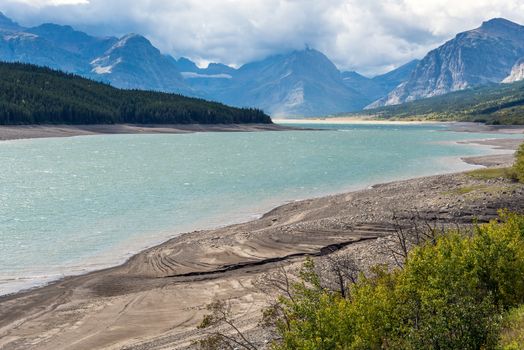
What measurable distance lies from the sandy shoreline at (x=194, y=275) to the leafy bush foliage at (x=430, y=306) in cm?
871

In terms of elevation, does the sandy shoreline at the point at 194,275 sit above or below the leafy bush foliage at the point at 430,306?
below

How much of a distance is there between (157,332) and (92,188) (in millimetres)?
49688

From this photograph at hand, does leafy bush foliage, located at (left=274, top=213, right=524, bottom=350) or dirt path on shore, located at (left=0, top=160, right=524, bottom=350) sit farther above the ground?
leafy bush foliage, located at (left=274, top=213, right=524, bottom=350)

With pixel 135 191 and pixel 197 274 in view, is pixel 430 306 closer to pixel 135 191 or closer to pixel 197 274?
pixel 197 274

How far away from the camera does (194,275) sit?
32.6 m

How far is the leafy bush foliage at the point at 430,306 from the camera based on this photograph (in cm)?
1226

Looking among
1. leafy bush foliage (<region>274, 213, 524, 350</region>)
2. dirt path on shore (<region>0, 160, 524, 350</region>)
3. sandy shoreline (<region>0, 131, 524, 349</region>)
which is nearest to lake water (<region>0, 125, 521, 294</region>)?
sandy shoreline (<region>0, 131, 524, 349</region>)

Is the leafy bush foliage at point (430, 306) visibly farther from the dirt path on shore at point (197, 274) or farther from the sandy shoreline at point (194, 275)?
the sandy shoreline at point (194, 275)

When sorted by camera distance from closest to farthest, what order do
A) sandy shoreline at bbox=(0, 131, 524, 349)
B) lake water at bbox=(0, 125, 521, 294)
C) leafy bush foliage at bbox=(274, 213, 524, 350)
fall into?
1. leafy bush foliage at bbox=(274, 213, 524, 350)
2. sandy shoreline at bbox=(0, 131, 524, 349)
3. lake water at bbox=(0, 125, 521, 294)

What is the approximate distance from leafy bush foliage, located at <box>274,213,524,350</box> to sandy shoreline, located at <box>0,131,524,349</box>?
8707 mm

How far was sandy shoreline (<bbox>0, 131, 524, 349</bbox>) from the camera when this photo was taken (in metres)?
24.2

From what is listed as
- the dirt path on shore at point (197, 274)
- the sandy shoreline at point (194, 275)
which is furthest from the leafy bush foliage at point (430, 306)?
the sandy shoreline at point (194, 275)

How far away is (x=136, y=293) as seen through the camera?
29.7 meters

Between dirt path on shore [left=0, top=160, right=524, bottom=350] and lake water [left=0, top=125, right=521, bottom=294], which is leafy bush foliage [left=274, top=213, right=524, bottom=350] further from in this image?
lake water [left=0, top=125, right=521, bottom=294]
